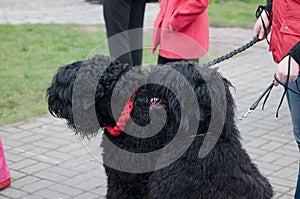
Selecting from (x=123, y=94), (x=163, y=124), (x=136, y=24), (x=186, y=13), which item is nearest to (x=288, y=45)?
(x=163, y=124)

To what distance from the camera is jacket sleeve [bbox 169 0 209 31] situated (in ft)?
15.7

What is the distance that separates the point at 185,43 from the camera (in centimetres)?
475

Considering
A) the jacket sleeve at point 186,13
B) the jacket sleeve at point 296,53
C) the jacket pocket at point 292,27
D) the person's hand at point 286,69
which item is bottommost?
the jacket sleeve at point 186,13

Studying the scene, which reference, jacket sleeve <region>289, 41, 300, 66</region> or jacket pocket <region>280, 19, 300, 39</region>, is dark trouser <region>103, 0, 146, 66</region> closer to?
jacket pocket <region>280, 19, 300, 39</region>

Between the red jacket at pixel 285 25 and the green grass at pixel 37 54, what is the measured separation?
1913mm

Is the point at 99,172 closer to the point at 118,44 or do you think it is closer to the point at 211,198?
the point at 118,44

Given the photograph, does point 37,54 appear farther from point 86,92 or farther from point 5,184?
point 86,92

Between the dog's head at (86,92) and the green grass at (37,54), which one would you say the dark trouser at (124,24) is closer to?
the green grass at (37,54)

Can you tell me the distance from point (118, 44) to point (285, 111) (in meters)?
2.22

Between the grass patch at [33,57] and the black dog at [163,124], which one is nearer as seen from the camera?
the black dog at [163,124]

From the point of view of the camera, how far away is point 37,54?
8852 millimetres

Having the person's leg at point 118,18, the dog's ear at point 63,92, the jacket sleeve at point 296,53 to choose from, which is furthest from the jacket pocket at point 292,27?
the person's leg at point 118,18

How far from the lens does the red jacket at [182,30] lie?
4.79 metres

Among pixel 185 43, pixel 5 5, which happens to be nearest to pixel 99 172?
pixel 185 43
